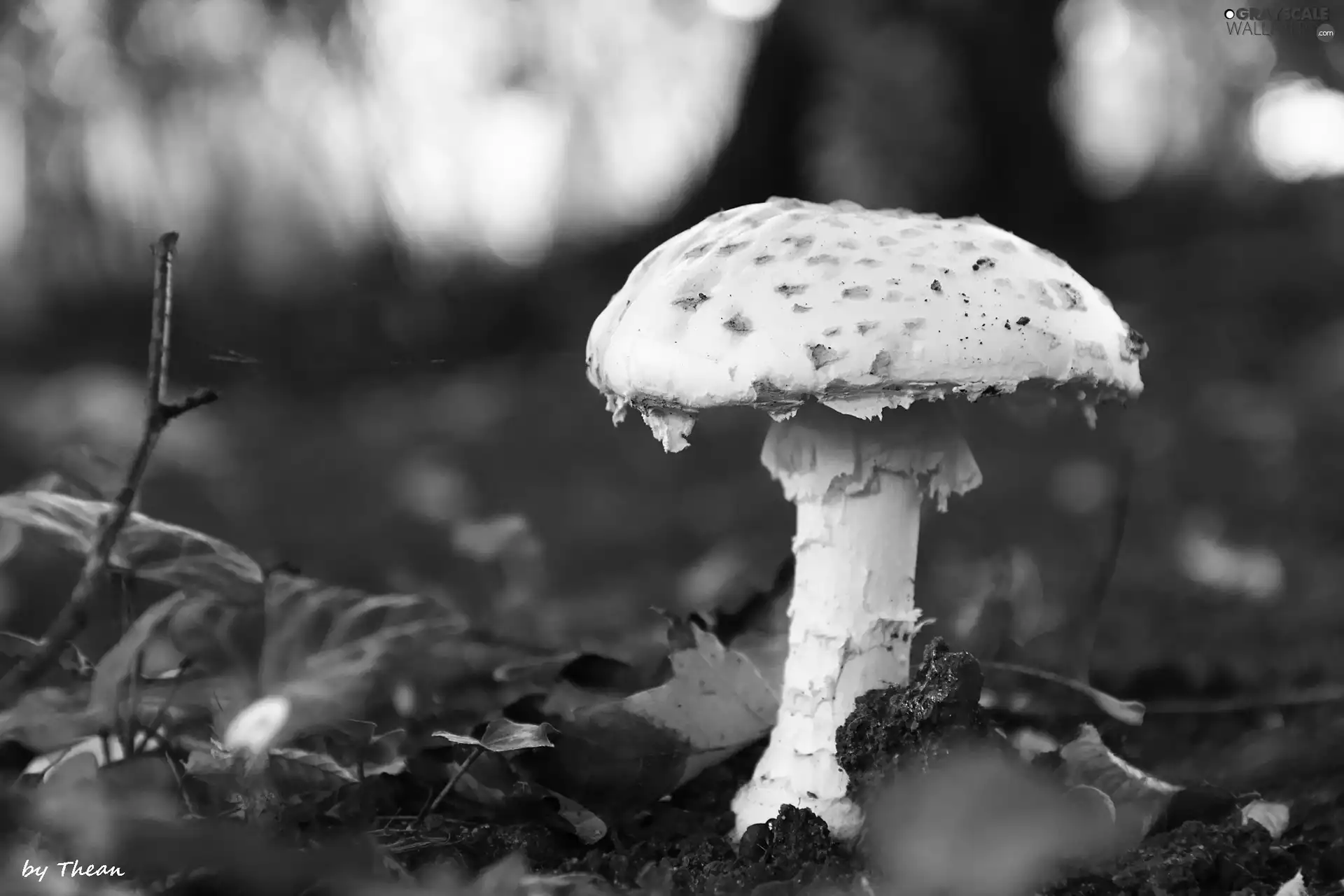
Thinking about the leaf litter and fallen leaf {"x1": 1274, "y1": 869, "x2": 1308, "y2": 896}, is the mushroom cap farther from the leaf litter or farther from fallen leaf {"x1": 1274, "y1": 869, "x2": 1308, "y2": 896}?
fallen leaf {"x1": 1274, "y1": 869, "x2": 1308, "y2": 896}

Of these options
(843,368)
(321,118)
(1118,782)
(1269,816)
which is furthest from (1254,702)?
(321,118)

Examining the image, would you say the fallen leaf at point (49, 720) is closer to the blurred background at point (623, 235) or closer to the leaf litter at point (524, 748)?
the leaf litter at point (524, 748)

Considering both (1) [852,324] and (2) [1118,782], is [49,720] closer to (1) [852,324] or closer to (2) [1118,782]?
(1) [852,324]

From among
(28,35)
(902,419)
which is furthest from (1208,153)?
(28,35)

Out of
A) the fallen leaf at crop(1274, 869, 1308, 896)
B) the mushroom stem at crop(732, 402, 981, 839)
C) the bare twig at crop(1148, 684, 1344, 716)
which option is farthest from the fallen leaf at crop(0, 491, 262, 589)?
the bare twig at crop(1148, 684, 1344, 716)

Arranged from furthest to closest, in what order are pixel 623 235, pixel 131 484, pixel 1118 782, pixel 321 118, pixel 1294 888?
pixel 623 235
pixel 321 118
pixel 1118 782
pixel 1294 888
pixel 131 484
